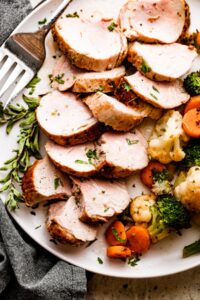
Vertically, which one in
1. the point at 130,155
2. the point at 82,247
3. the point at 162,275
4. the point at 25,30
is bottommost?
the point at 162,275

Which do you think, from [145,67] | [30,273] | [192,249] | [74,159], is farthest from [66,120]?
[192,249]

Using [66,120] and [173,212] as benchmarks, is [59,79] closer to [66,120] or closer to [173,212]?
A: [66,120]

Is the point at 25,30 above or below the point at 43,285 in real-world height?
above

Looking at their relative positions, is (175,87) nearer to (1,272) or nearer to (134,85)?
(134,85)

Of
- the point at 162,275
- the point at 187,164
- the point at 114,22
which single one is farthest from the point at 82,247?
the point at 114,22

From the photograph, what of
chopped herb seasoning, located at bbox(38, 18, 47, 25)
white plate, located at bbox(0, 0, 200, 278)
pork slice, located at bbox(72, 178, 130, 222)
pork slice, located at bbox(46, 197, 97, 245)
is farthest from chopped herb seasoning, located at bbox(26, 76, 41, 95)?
pork slice, located at bbox(46, 197, 97, 245)

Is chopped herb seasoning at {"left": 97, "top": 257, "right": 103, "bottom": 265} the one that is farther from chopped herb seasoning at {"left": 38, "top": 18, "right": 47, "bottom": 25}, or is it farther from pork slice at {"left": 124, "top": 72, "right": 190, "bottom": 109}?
chopped herb seasoning at {"left": 38, "top": 18, "right": 47, "bottom": 25}

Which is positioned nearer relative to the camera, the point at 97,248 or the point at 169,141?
the point at 169,141
